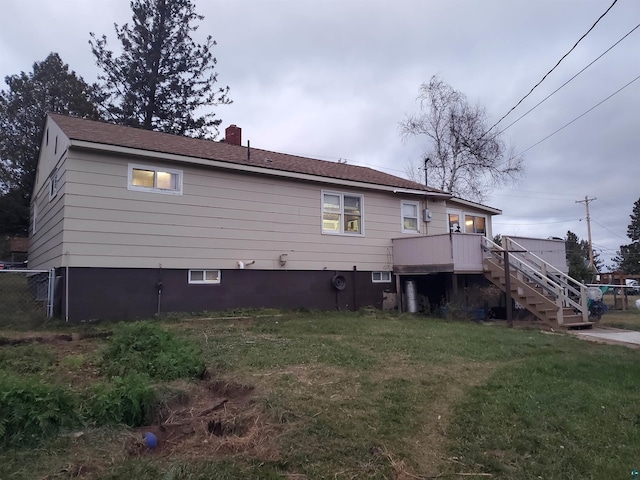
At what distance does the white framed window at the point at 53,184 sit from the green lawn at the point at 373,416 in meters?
6.01

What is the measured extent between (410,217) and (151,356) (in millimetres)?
11487

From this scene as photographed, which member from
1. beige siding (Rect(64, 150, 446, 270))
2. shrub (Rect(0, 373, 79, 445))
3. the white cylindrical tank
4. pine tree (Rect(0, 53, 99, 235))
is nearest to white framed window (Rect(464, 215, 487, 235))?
beige siding (Rect(64, 150, 446, 270))

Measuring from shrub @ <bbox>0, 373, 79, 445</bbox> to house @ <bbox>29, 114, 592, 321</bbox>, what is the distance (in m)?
6.51

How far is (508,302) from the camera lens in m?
12.2

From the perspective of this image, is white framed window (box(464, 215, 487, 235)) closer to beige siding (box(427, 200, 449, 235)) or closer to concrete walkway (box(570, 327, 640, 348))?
beige siding (box(427, 200, 449, 235))

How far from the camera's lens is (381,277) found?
14.9 meters

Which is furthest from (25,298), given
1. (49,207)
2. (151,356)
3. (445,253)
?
(445,253)

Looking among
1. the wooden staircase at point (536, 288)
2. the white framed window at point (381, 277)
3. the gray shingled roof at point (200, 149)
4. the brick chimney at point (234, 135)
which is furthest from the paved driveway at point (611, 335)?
the brick chimney at point (234, 135)

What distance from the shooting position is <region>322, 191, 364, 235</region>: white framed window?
13992mm

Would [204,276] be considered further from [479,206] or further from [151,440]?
[479,206]

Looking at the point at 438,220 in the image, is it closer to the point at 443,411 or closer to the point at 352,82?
the point at 352,82

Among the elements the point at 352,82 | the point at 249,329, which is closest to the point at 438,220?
the point at 352,82

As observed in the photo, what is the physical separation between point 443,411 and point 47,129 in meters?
15.0

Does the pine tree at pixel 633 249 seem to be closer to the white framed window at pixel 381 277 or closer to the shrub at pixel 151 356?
the white framed window at pixel 381 277
